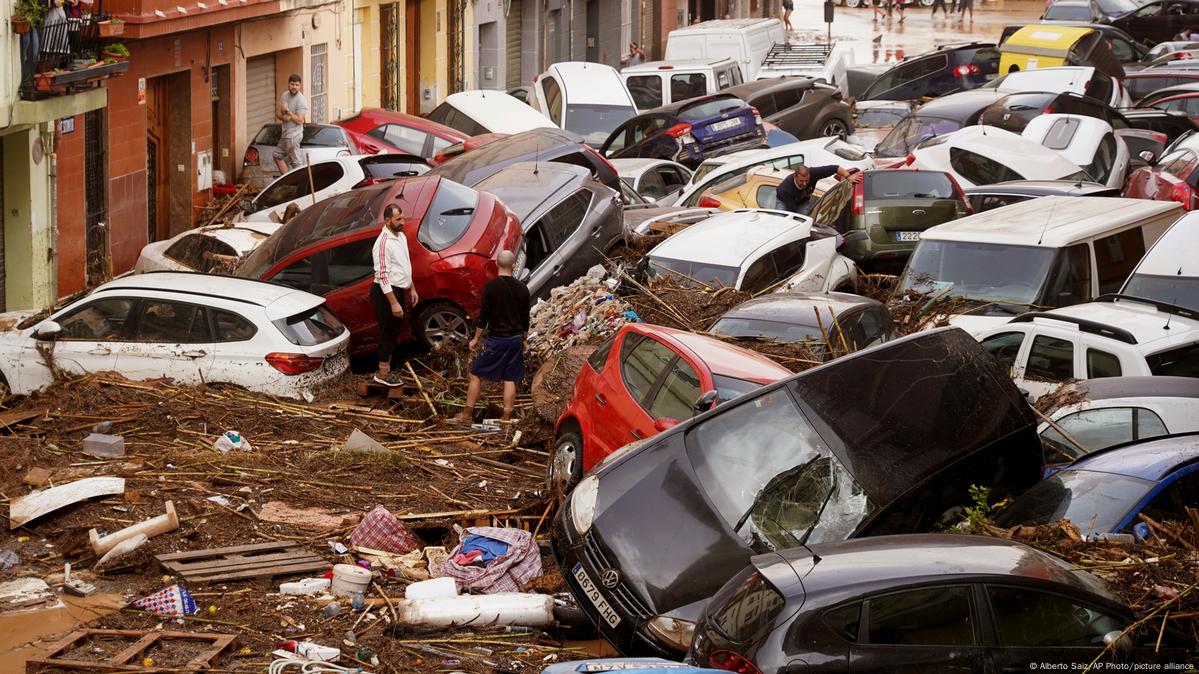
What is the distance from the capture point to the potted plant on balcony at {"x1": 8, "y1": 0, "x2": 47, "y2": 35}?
17641 millimetres

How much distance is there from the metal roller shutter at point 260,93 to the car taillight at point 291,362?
13.5 m

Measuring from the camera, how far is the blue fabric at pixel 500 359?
13.2 meters

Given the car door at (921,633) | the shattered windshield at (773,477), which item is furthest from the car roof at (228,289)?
the car door at (921,633)

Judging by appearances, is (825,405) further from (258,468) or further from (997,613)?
(258,468)

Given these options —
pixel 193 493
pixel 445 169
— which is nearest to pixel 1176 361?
pixel 193 493

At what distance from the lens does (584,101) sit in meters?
29.0

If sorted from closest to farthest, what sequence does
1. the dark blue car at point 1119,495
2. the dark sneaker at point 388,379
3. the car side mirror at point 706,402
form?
the dark blue car at point 1119,495
the car side mirror at point 706,402
the dark sneaker at point 388,379

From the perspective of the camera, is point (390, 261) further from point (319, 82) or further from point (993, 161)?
point (319, 82)

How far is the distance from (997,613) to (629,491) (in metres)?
2.37

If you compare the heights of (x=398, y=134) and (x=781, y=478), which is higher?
(x=398, y=134)

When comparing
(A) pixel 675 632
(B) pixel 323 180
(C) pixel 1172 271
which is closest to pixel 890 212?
(C) pixel 1172 271

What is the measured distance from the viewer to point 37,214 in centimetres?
1905

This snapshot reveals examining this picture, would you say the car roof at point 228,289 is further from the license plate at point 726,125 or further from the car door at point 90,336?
the license plate at point 726,125

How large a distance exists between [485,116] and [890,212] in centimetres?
1022
